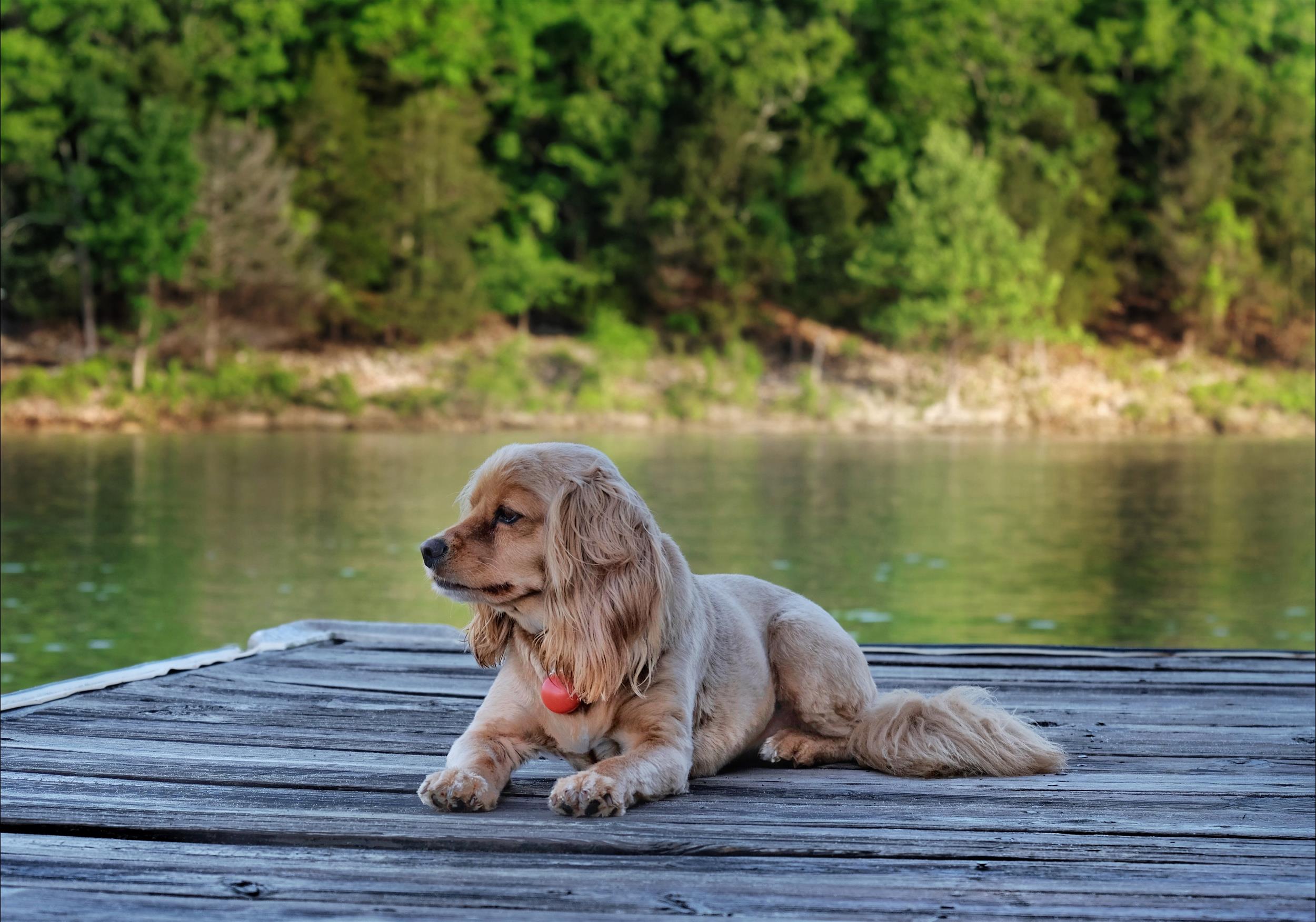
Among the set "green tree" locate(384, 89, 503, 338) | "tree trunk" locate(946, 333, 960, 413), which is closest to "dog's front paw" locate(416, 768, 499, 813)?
"green tree" locate(384, 89, 503, 338)

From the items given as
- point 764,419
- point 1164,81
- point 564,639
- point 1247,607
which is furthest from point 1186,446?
point 564,639

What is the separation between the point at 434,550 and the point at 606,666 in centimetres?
47

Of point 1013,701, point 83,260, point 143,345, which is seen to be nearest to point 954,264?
point 143,345

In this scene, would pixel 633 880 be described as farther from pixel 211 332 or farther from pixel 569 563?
pixel 211 332

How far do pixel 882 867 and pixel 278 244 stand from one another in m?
33.9

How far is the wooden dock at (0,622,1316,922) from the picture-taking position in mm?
2434

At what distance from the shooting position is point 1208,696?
475 centimetres

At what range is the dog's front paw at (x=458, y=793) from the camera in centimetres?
298

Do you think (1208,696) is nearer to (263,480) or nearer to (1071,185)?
(263,480)

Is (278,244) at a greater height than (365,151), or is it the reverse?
(365,151)

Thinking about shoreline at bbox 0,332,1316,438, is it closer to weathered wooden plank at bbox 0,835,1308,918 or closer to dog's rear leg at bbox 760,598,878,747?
dog's rear leg at bbox 760,598,878,747

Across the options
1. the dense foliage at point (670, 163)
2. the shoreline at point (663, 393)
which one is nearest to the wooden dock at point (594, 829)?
the shoreline at point (663, 393)

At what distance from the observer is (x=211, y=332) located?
34219 mm

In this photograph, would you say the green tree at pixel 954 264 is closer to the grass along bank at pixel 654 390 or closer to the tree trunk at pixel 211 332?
the grass along bank at pixel 654 390
